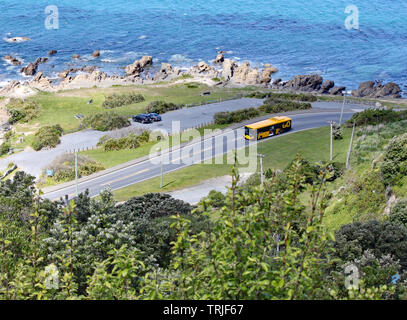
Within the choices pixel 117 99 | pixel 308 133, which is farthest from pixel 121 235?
pixel 117 99

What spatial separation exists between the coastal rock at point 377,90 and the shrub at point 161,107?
3851cm

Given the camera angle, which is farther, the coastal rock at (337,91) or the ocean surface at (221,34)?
the ocean surface at (221,34)

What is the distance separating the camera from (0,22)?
152 meters

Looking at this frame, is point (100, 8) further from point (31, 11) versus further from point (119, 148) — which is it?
point (119, 148)

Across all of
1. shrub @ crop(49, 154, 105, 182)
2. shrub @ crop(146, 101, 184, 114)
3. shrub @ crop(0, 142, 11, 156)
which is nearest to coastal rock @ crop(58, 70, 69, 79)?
shrub @ crop(146, 101, 184, 114)

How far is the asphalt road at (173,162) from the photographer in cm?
4275

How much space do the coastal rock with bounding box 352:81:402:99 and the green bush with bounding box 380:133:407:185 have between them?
2425 inches

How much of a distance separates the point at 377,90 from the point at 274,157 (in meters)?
51.5

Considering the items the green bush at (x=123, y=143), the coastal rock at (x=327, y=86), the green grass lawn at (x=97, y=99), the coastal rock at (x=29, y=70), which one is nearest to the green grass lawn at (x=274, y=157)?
the green bush at (x=123, y=143)

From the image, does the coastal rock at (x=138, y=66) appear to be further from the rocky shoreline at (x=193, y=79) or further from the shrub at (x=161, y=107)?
the shrub at (x=161, y=107)

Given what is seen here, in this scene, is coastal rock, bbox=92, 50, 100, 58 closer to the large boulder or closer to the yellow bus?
the large boulder
